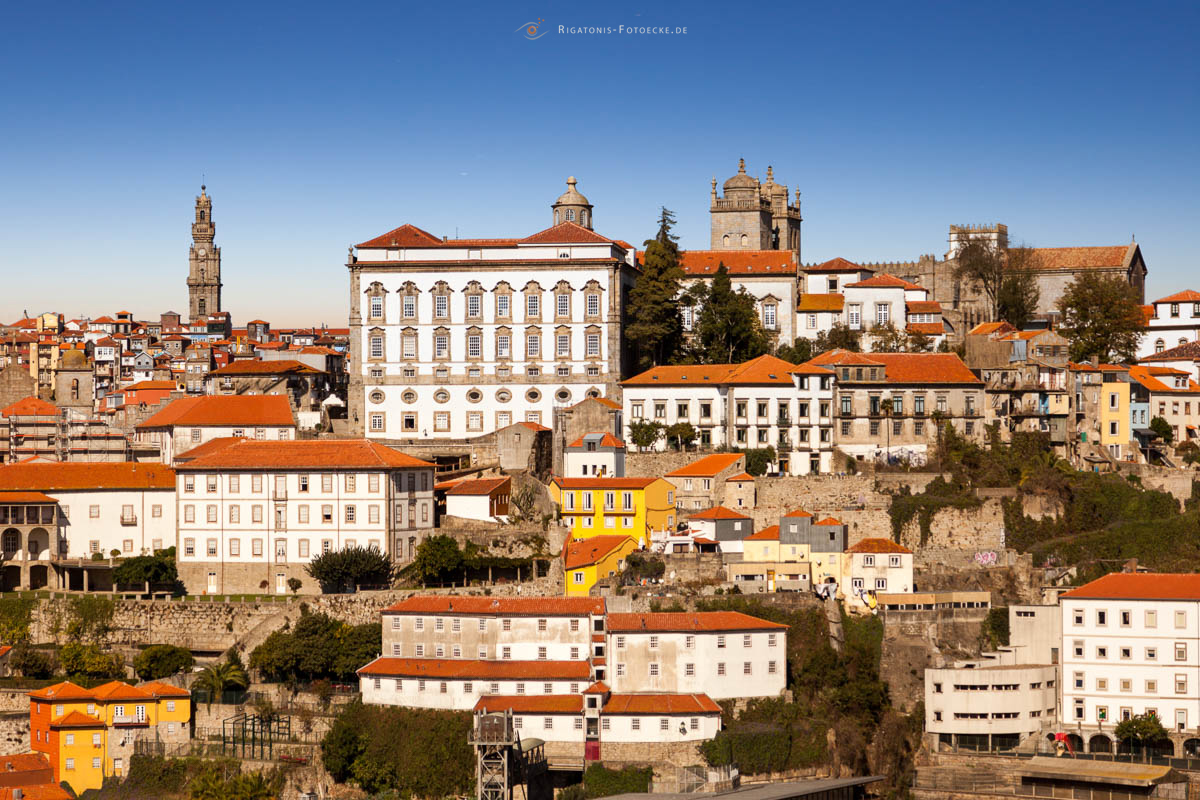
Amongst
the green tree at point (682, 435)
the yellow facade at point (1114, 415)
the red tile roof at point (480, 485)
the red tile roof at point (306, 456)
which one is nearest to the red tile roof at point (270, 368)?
the red tile roof at point (306, 456)

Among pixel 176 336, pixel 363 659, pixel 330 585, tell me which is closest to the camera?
pixel 363 659

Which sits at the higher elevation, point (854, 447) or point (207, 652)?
point (854, 447)

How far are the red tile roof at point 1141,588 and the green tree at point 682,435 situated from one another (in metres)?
17.3

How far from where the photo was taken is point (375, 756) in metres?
54.0

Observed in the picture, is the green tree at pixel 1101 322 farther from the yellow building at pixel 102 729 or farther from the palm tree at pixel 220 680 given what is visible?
the yellow building at pixel 102 729

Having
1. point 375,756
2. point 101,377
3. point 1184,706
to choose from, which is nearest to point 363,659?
point 375,756

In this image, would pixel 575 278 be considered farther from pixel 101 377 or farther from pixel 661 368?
pixel 101 377

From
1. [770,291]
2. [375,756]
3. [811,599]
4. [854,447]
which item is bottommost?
[375,756]

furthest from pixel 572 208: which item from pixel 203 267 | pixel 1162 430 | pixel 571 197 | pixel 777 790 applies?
pixel 203 267

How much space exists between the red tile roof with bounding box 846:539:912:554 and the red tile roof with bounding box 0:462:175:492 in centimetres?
2694

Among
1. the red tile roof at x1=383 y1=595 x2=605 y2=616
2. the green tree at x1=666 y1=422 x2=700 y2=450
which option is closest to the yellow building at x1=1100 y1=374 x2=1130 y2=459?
the green tree at x1=666 y1=422 x2=700 y2=450

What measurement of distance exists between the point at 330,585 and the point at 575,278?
19136 mm

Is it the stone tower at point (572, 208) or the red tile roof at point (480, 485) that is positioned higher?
the stone tower at point (572, 208)

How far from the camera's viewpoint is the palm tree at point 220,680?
190 feet
